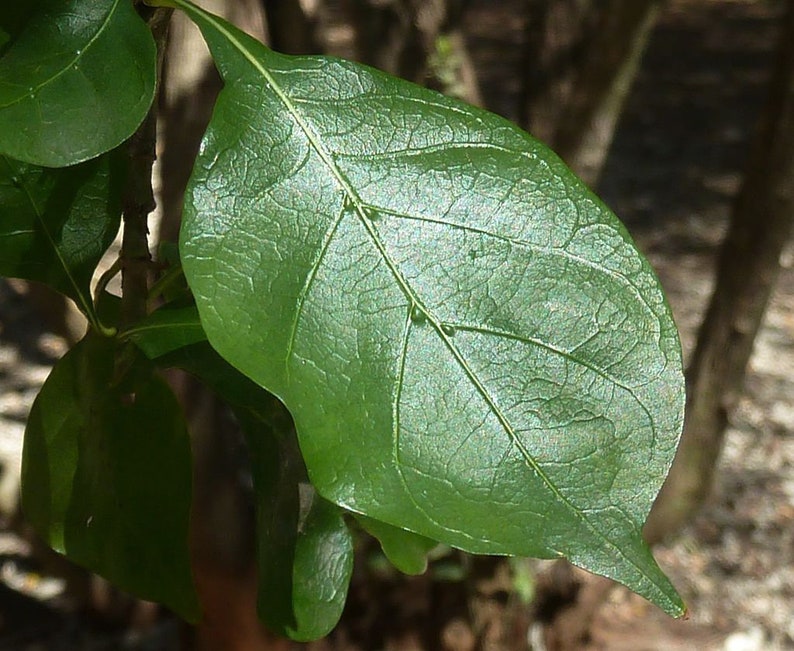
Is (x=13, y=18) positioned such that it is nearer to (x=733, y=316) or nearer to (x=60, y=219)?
(x=60, y=219)

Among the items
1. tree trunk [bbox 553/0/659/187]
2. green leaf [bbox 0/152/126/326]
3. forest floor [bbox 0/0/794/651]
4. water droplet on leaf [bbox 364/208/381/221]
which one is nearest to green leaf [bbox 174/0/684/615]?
water droplet on leaf [bbox 364/208/381/221]

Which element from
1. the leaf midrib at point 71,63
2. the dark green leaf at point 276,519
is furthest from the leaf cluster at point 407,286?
the dark green leaf at point 276,519

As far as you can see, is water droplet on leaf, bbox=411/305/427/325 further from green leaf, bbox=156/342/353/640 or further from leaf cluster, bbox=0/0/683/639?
green leaf, bbox=156/342/353/640

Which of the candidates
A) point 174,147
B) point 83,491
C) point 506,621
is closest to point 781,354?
point 506,621

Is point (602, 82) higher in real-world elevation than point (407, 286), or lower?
lower

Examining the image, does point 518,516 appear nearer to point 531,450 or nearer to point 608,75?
point 531,450

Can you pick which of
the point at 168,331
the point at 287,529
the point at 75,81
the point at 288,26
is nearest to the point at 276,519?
the point at 287,529
